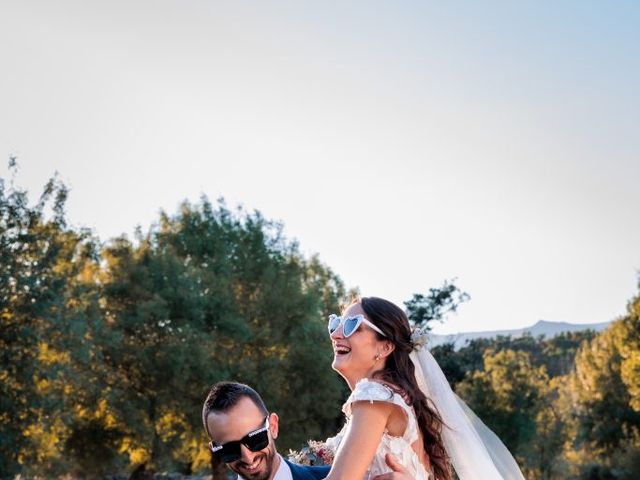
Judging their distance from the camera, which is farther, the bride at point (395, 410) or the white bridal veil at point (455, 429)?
the white bridal veil at point (455, 429)

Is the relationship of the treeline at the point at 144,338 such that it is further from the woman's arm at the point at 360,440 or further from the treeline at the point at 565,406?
the woman's arm at the point at 360,440

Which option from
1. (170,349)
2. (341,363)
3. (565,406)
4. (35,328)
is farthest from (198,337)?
(341,363)

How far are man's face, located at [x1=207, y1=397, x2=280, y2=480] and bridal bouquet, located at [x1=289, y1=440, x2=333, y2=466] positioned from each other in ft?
5.27

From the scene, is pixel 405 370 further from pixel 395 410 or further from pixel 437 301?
pixel 437 301

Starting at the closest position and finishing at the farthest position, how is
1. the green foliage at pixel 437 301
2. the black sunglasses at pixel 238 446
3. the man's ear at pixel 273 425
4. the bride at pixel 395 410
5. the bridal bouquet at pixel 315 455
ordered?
the black sunglasses at pixel 238 446
the man's ear at pixel 273 425
the bride at pixel 395 410
the bridal bouquet at pixel 315 455
the green foliage at pixel 437 301

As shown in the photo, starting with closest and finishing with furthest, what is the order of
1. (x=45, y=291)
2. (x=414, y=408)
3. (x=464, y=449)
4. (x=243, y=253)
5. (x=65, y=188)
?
(x=414, y=408) → (x=464, y=449) → (x=45, y=291) → (x=65, y=188) → (x=243, y=253)

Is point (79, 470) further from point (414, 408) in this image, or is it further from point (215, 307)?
point (414, 408)

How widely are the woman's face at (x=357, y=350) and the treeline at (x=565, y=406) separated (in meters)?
27.9

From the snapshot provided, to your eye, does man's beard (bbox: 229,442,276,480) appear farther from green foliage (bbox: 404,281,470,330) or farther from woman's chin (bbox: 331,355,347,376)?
green foliage (bbox: 404,281,470,330)

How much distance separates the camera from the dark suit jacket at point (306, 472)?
4.02 meters

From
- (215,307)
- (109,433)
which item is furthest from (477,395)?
(109,433)

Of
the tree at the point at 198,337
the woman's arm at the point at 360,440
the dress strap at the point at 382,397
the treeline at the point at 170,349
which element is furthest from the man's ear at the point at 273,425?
the tree at the point at 198,337

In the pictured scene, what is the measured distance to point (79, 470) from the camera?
41938 mm

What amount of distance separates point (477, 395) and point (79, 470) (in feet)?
64.0
